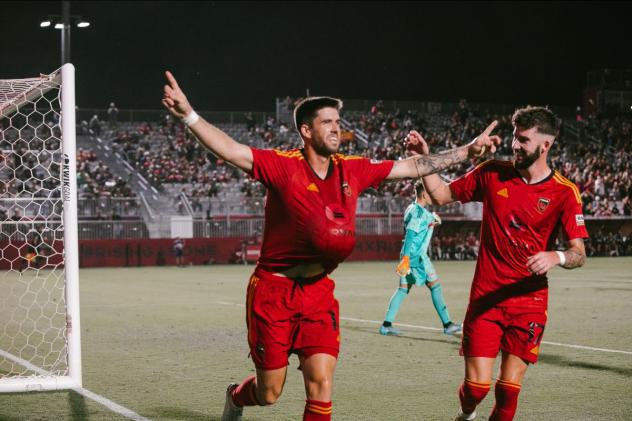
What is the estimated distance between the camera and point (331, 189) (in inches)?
210

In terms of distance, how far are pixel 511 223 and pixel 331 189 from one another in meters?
1.32

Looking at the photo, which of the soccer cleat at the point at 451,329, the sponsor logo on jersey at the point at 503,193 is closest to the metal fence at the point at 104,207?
the soccer cleat at the point at 451,329

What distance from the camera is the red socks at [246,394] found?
5.71 metres

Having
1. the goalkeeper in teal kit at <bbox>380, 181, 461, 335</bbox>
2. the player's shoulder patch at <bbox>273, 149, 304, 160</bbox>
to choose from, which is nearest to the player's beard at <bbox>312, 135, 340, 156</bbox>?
the player's shoulder patch at <bbox>273, 149, 304, 160</bbox>

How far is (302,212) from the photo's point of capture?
5.23 meters

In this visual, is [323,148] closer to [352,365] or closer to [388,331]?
[352,365]

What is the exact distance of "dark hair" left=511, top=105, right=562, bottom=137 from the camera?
230 inches

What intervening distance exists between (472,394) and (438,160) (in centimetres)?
154

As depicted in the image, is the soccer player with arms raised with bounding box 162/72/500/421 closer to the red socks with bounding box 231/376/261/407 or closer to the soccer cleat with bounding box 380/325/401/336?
the red socks with bounding box 231/376/261/407

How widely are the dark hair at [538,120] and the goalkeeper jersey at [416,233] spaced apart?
A: 6507mm

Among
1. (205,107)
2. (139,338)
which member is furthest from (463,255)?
(139,338)

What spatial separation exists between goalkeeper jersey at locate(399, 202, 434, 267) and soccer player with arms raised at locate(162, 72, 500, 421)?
7.06 metres

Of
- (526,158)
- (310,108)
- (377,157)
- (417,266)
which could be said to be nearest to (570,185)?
(526,158)

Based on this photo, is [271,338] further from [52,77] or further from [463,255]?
[463,255]
